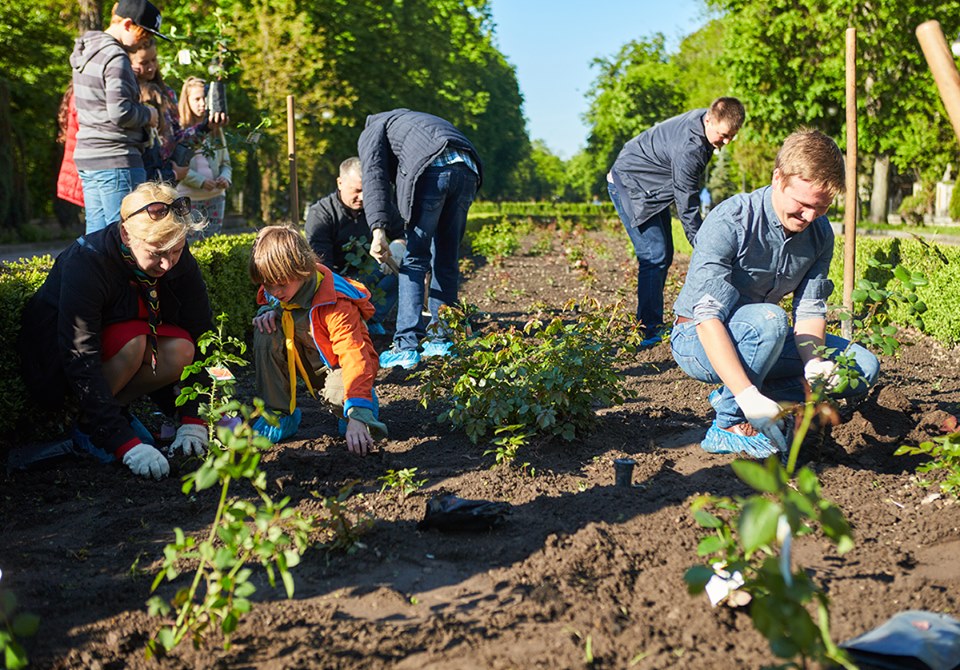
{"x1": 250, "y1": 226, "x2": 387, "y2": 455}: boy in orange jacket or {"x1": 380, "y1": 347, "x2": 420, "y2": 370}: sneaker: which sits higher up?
{"x1": 250, "y1": 226, "x2": 387, "y2": 455}: boy in orange jacket

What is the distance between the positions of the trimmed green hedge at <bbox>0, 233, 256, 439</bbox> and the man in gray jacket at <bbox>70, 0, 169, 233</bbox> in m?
0.51

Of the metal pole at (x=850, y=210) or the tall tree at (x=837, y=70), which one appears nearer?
the metal pole at (x=850, y=210)

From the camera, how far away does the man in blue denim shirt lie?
323 cm

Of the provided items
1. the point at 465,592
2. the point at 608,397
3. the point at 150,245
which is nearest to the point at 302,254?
the point at 150,245

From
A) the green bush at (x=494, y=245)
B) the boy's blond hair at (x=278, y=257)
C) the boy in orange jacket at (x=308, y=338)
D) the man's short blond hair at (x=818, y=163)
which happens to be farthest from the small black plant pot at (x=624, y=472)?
the green bush at (x=494, y=245)

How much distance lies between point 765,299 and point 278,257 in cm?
196

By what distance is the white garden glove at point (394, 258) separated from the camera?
548 cm

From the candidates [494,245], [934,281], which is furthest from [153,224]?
[494,245]

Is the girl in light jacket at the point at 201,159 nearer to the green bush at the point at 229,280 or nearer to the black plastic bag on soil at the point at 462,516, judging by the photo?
the green bush at the point at 229,280

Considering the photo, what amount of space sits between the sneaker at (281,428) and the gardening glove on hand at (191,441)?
0.26 metres

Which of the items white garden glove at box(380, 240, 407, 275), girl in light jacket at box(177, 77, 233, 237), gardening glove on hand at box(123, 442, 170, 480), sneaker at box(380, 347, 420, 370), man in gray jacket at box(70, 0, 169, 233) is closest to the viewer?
gardening glove on hand at box(123, 442, 170, 480)

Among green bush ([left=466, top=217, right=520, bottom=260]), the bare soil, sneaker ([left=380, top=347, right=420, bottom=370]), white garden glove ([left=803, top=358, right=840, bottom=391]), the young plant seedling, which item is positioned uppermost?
green bush ([left=466, top=217, right=520, bottom=260])

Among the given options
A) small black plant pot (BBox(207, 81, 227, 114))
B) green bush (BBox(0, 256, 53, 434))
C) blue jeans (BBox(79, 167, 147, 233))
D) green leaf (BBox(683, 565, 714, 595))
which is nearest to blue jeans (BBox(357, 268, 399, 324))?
blue jeans (BBox(79, 167, 147, 233))

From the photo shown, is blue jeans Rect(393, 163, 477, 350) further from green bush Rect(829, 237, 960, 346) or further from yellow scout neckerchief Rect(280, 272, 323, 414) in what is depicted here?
green bush Rect(829, 237, 960, 346)
